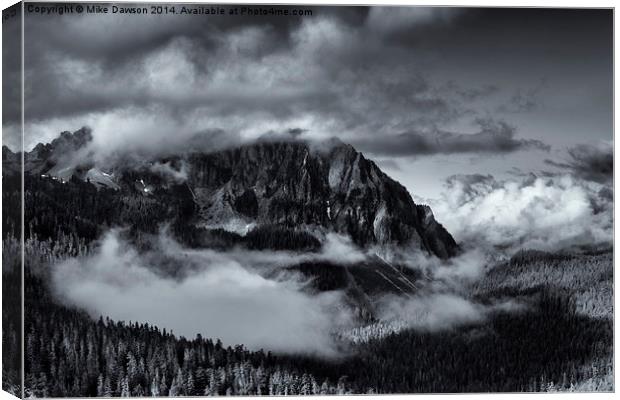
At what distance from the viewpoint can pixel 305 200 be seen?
86.7 ft

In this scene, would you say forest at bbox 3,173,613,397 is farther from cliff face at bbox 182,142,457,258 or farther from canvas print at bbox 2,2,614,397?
cliff face at bbox 182,142,457,258

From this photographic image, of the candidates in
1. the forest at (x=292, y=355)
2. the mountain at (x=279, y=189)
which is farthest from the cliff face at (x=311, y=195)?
the forest at (x=292, y=355)

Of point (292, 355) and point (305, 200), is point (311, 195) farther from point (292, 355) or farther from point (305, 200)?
point (292, 355)

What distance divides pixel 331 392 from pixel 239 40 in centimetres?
674

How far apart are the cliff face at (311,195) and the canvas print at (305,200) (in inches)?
1.6

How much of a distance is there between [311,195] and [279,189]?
63 centimetres

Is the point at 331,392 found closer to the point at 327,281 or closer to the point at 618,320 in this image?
the point at 327,281

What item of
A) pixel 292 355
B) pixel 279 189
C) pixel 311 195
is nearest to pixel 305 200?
pixel 311 195

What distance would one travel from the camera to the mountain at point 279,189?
84.5 feet

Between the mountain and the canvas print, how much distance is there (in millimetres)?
Answer: 42

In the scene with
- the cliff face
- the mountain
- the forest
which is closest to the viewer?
the forest

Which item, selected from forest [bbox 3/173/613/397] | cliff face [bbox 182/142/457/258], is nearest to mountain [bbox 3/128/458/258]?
cliff face [bbox 182/142/457/258]

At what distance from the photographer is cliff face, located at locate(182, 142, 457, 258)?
25969 mm

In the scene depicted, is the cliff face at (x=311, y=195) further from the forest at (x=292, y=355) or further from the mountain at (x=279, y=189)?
the forest at (x=292, y=355)
